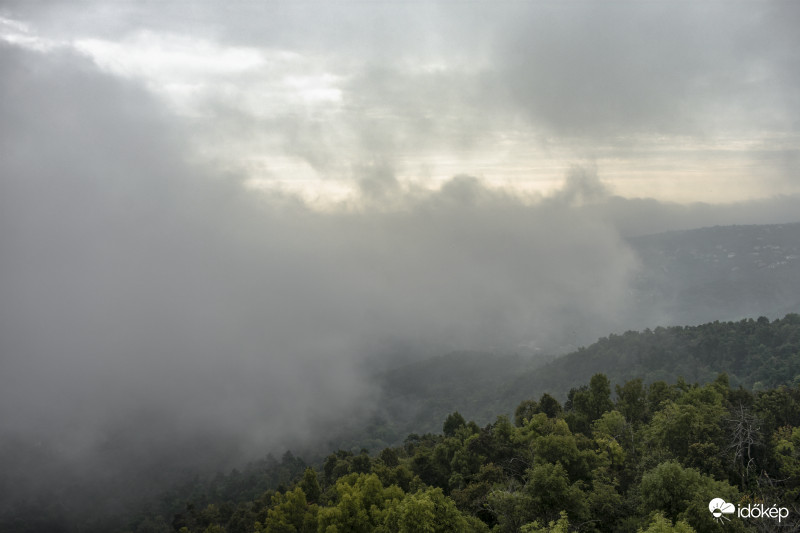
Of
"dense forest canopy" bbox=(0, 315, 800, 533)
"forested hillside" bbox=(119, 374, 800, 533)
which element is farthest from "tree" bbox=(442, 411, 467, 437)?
"forested hillside" bbox=(119, 374, 800, 533)

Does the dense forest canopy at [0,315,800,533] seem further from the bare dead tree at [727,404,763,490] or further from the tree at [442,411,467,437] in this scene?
the tree at [442,411,467,437]

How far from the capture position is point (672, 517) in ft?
95.1

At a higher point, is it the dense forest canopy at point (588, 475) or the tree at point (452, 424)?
the dense forest canopy at point (588, 475)

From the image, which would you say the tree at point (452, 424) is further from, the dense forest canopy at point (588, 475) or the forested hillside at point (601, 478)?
the forested hillside at point (601, 478)

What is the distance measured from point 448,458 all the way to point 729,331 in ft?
500

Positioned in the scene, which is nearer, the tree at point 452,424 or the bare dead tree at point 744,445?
the bare dead tree at point 744,445

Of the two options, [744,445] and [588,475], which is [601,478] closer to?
[588,475]

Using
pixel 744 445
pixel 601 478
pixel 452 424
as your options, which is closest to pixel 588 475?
pixel 601 478

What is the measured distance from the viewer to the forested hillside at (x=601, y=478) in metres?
29.9

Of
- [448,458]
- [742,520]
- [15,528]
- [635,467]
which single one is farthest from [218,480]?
[742,520]

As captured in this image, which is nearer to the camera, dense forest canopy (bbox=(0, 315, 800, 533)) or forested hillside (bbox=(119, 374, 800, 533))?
forested hillside (bbox=(119, 374, 800, 533))

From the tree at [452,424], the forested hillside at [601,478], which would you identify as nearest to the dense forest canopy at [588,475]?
the forested hillside at [601,478]

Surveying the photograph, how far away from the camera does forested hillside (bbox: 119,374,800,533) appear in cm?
2991

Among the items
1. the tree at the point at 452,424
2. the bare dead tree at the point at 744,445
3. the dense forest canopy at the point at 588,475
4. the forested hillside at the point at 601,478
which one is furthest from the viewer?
the tree at the point at 452,424
